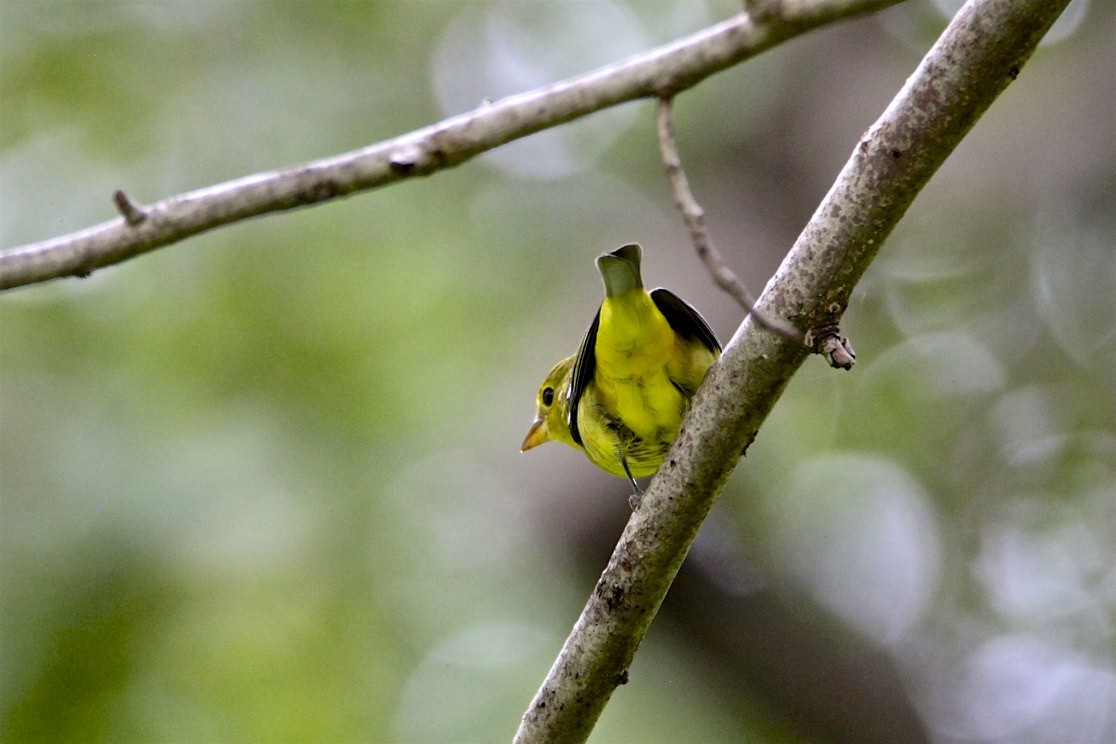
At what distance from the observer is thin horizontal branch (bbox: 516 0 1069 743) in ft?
6.28

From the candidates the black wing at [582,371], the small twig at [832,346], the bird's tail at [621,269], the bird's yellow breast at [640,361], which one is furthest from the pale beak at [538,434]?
the small twig at [832,346]

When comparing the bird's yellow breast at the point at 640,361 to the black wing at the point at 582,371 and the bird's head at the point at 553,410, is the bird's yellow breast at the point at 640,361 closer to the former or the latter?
the black wing at the point at 582,371

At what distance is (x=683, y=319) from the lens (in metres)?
3.29

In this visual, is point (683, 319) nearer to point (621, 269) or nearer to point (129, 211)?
point (621, 269)

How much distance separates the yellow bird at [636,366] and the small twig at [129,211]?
1.33 metres

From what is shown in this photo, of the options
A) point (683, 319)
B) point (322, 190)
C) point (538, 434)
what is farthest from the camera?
point (538, 434)

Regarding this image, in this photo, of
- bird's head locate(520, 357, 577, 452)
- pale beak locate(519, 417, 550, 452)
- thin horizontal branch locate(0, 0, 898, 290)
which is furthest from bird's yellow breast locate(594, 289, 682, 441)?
thin horizontal branch locate(0, 0, 898, 290)

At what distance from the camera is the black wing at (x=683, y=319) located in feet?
10.1

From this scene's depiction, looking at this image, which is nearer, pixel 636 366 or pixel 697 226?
pixel 697 226

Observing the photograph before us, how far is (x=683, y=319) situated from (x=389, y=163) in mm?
1460

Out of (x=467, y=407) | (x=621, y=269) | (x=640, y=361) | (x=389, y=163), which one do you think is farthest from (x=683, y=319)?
(x=467, y=407)

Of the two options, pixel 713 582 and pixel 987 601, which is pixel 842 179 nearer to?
pixel 713 582

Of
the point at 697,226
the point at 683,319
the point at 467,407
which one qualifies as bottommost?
the point at 697,226

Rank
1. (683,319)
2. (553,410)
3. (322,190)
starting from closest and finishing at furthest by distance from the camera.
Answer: (322,190) → (683,319) → (553,410)
